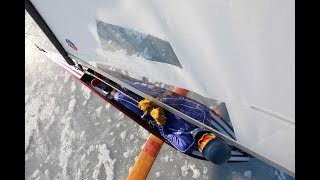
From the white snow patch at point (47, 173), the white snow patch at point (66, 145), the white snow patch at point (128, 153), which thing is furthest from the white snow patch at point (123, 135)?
the white snow patch at point (47, 173)

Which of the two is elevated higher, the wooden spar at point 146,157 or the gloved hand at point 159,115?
the gloved hand at point 159,115

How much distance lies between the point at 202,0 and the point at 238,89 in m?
0.47

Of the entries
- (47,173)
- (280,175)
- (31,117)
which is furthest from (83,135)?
(280,175)

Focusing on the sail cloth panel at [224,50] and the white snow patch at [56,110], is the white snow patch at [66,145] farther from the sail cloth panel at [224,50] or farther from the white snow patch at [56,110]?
the sail cloth panel at [224,50]

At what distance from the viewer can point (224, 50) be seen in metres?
1.20

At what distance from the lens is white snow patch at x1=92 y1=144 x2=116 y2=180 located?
3.25 metres

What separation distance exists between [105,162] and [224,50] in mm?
2371

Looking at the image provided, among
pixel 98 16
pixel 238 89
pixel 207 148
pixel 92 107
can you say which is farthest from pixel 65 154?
pixel 238 89

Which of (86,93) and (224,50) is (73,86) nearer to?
(86,93)

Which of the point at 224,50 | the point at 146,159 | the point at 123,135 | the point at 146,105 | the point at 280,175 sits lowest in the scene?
the point at 280,175

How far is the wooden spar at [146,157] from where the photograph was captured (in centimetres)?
292

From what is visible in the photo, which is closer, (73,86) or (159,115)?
(159,115)

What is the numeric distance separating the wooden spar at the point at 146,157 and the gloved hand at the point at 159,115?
Answer: 0.36 m
